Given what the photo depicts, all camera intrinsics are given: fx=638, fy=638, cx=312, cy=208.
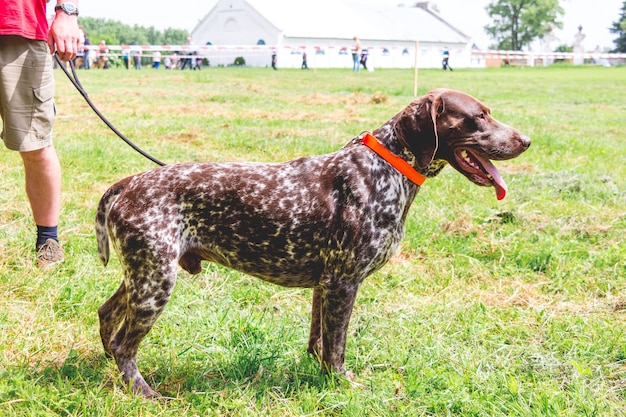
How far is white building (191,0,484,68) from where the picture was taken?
6184 cm

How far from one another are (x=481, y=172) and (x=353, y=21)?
69511 mm

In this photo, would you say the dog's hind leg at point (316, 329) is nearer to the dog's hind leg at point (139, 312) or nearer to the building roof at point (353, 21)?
the dog's hind leg at point (139, 312)

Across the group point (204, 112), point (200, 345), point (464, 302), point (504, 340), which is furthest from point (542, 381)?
point (204, 112)

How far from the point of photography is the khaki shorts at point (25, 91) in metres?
4.23

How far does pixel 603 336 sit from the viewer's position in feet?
12.8

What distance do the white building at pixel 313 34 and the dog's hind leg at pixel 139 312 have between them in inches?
2150

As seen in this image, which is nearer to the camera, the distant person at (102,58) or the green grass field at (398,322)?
the green grass field at (398,322)

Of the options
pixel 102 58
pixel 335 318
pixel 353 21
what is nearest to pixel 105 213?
pixel 335 318

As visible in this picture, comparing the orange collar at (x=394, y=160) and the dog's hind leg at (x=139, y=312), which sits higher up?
the orange collar at (x=394, y=160)

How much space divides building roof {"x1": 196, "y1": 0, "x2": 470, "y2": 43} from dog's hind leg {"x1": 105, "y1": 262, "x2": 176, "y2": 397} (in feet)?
201

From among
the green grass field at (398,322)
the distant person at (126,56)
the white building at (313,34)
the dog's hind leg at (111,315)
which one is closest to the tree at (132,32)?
the white building at (313,34)

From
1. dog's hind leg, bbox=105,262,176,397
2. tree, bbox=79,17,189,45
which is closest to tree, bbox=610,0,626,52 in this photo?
tree, bbox=79,17,189,45

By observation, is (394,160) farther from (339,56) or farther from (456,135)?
(339,56)

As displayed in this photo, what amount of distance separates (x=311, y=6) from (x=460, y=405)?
69.7m
